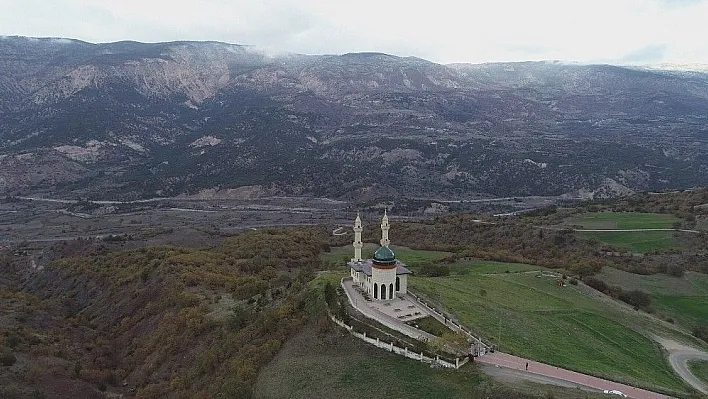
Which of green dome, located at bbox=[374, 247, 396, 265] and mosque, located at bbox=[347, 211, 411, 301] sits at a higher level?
green dome, located at bbox=[374, 247, 396, 265]

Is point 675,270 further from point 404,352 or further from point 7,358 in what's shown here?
point 7,358

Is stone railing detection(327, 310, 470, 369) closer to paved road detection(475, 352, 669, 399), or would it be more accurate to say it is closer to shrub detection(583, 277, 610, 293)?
paved road detection(475, 352, 669, 399)

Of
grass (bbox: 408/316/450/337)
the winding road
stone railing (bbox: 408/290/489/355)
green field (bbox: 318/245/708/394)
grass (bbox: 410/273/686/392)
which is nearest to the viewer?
stone railing (bbox: 408/290/489/355)

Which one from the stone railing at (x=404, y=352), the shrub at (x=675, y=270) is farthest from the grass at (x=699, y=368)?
the shrub at (x=675, y=270)

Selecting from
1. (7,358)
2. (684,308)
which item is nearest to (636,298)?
(684,308)

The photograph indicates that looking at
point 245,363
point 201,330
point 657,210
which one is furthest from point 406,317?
point 657,210

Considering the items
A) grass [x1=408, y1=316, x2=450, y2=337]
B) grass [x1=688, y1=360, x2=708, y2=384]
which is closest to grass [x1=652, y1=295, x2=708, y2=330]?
grass [x1=688, y1=360, x2=708, y2=384]
